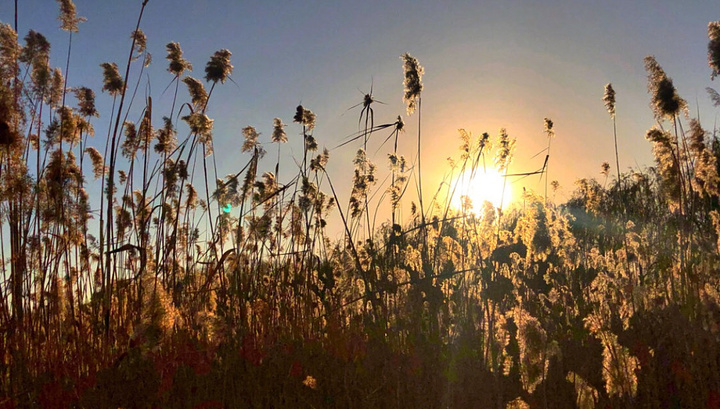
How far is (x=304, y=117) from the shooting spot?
422 centimetres

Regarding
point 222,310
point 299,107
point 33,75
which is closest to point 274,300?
point 222,310

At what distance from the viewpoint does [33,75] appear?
3.11 metres

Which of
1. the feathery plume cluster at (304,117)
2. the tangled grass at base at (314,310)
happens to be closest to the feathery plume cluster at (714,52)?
the tangled grass at base at (314,310)

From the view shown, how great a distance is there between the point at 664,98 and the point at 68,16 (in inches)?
156

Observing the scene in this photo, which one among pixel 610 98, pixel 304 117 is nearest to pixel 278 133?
pixel 304 117

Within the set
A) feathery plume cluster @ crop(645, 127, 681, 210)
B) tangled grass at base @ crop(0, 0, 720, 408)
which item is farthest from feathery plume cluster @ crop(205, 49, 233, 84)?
feathery plume cluster @ crop(645, 127, 681, 210)

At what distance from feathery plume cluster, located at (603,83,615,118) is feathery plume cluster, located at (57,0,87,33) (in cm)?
400

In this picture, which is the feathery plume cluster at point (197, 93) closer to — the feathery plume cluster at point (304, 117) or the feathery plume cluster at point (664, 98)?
the feathery plume cluster at point (304, 117)

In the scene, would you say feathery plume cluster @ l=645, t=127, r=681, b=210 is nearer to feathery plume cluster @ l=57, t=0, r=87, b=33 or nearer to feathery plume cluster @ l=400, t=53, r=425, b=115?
feathery plume cluster @ l=400, t=53, r=425, b=115

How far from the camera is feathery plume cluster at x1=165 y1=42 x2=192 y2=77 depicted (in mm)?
3490

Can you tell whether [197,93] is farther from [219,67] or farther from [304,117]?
[304,117]

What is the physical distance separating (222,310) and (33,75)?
1883mm

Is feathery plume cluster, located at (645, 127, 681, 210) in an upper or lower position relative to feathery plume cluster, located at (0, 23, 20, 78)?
lower

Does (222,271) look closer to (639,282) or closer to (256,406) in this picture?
(256,406)
